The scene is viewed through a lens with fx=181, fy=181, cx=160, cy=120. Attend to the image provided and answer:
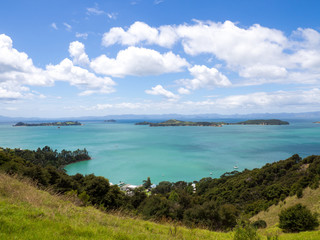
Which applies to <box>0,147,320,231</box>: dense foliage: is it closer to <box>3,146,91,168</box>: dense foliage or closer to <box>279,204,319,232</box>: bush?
<box>279,204,319,232</box>: bush

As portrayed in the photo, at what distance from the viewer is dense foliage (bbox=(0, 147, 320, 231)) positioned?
17.1 m

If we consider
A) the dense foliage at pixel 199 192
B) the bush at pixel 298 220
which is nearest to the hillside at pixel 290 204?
the dense foliage at pixel 199 192

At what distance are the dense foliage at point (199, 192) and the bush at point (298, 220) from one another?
414cm

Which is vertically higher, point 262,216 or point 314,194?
point 314,194

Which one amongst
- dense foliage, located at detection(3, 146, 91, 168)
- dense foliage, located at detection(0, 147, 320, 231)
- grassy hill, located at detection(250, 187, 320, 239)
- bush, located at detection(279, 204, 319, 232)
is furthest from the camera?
dense foliage, located at detection(3, 146, 91, 168)

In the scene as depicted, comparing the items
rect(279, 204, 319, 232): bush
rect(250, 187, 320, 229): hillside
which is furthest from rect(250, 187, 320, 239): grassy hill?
rect(279, 204, 319, 232): bush

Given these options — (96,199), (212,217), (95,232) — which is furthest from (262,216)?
(95,232)

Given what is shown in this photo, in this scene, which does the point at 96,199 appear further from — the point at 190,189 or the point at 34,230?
the point at 190,189

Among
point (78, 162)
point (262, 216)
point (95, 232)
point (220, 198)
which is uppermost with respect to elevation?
point (95, 232)

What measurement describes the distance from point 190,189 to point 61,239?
137ft

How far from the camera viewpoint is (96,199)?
62.8 ft

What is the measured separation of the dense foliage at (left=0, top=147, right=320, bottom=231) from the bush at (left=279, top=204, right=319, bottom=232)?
4.14 m

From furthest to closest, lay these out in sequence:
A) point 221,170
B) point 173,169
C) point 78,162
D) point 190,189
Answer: point 78,162
point 173,169
point 221,170
point 190,189

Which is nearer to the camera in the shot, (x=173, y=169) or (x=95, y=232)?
(x=95, y=232)
